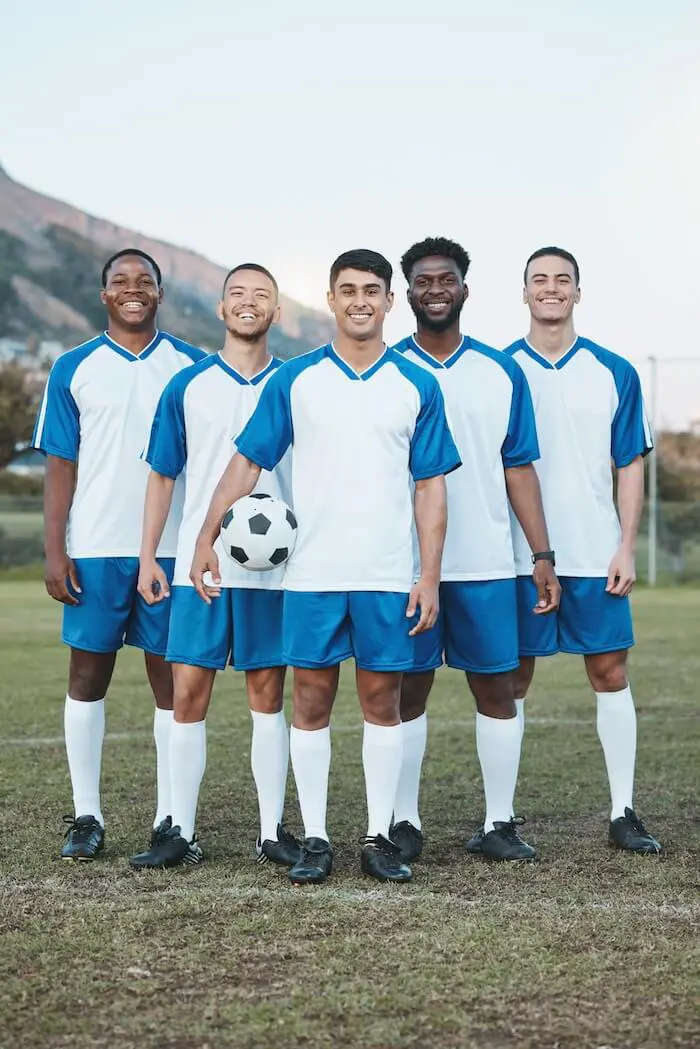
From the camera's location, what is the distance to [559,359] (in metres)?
5.39

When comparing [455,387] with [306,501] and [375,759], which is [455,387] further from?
[375,759]

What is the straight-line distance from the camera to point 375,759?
15.7 ft

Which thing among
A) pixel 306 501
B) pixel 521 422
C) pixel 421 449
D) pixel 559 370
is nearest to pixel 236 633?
pixel 306 501

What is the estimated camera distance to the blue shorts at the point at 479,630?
5086 mm

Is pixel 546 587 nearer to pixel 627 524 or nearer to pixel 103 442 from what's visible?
pixel 627 524

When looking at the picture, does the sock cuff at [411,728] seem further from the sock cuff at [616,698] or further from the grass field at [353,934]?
the sock cuff at [616,698]

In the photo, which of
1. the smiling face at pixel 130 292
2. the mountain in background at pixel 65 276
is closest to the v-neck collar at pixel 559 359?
the smiling face at pixel 130 292

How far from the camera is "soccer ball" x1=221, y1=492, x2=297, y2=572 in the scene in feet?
15.3

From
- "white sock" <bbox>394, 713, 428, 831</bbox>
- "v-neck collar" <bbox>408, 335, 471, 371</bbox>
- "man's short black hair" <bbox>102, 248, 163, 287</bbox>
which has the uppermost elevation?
"man's short black hair" <bbox>102, 248, 163, 287</bbox>

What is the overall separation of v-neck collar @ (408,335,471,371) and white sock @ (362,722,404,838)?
1401 mm

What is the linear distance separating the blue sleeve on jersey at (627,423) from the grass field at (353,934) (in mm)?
1544

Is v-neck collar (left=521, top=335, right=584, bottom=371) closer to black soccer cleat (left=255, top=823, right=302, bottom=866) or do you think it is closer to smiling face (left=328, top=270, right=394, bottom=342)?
smiling face (left=328, top=270, right=394, bottom=342)

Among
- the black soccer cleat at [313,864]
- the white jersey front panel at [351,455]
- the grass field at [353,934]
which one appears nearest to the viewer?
the grass field at [353,934]

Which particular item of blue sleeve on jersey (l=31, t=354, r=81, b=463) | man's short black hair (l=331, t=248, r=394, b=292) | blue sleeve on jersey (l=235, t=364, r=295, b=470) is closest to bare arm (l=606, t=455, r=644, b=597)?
man's short black hair (l=331, t=248, r=394, b=292)
